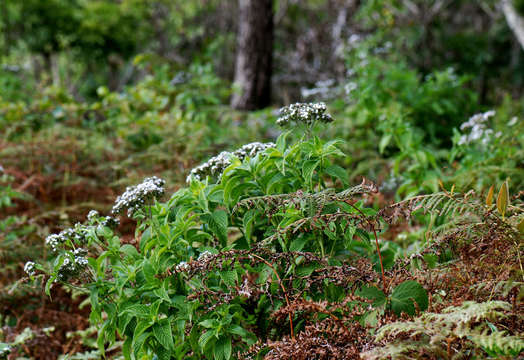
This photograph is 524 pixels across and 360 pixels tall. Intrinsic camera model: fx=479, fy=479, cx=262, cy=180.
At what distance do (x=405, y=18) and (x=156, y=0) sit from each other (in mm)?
5617

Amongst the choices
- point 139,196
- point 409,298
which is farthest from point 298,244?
point 139,196

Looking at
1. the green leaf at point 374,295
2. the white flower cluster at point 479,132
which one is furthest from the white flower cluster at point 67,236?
the white flower cluster at point 479,132

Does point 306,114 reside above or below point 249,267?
above

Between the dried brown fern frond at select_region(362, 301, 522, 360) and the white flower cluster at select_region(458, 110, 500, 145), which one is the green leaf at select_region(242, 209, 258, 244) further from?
the white flower cluster at select_region(458, 110, 500, 145)

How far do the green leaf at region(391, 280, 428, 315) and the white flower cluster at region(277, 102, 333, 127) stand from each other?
834 mm

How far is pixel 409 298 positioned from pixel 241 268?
658 millimetres

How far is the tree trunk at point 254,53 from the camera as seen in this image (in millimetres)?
6816

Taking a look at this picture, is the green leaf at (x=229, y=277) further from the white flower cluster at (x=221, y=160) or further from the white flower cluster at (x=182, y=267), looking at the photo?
the white flower cluster at (x=221, y=160)

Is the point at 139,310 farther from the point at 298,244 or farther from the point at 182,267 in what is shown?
the point at 298,244

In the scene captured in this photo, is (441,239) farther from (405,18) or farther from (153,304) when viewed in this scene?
(405,18)

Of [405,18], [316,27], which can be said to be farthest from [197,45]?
[405,18]

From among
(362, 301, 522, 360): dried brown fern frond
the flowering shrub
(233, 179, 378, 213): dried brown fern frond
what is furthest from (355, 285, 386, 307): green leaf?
(233, 179, 378, 213): dried brown fern frond

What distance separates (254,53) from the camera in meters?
6.91

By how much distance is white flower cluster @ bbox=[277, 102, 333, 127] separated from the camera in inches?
84.8
